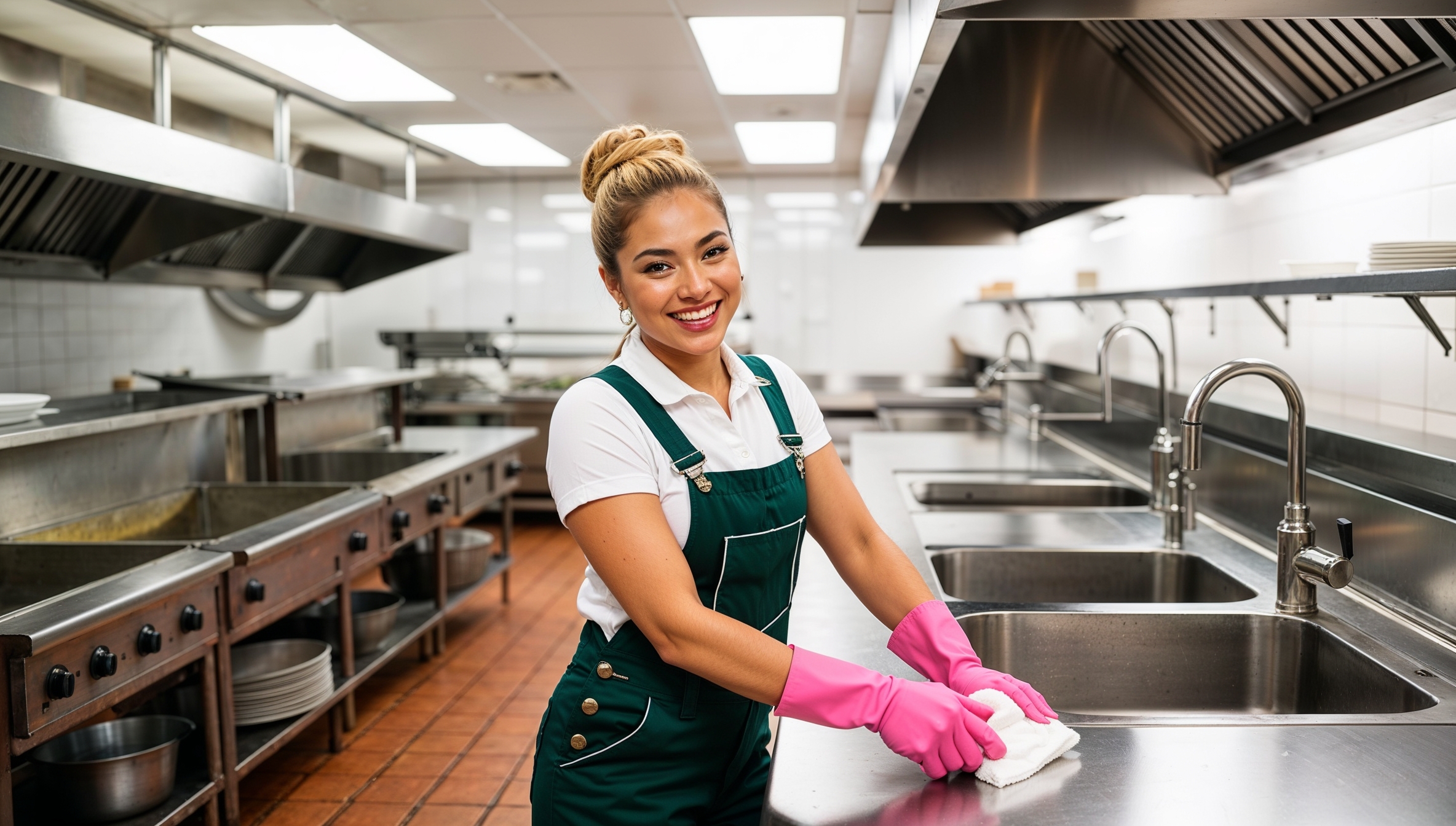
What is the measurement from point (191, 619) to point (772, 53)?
286 cm

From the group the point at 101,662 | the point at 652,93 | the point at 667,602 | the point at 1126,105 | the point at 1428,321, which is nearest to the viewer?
the point at 667,602

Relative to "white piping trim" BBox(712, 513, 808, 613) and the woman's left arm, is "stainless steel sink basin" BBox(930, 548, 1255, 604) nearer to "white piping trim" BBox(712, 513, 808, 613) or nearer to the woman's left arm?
the woman's left arm

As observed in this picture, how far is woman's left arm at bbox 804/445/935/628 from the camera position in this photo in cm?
151

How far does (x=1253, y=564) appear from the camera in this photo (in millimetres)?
1999

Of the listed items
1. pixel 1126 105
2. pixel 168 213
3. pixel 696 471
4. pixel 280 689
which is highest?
pixel 1126 105

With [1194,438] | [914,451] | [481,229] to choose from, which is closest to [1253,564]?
[1194,438]

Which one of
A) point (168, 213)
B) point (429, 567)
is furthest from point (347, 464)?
point (168, 213)

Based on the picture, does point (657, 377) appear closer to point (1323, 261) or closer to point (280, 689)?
point (1323, 261)

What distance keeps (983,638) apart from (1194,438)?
0.46 meters

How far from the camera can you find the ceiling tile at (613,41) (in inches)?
144

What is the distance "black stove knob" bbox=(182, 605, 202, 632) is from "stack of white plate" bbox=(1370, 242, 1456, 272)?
245cm

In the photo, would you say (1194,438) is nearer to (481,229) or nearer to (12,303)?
(12,303)

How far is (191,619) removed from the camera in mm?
2373

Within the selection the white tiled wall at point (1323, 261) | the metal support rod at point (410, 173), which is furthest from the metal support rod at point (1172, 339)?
the metal support rod at point (410, 173)
